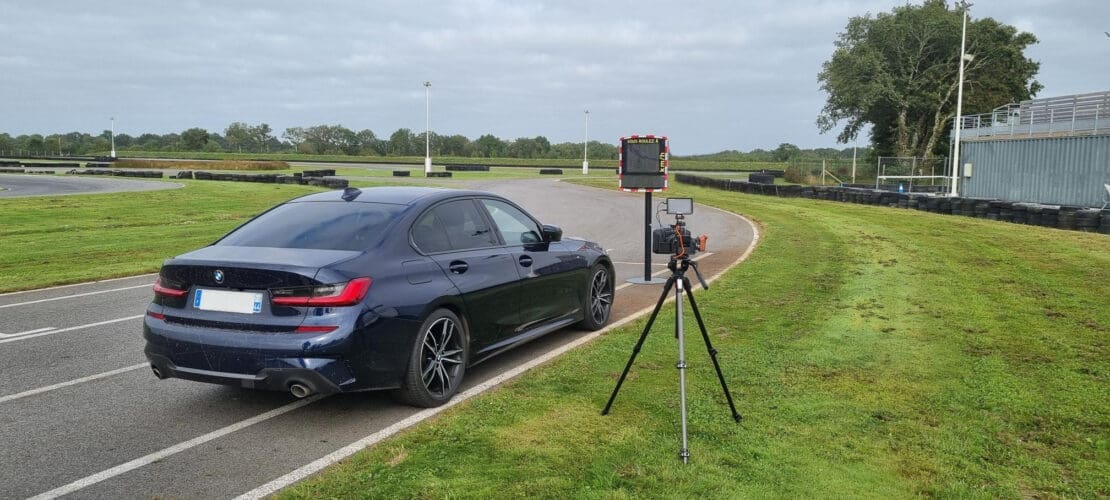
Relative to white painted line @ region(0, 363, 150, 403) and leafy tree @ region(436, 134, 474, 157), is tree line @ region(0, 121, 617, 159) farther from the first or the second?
white painted line @ region(0, 363, 150, 403)

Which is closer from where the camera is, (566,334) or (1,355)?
(1,355)

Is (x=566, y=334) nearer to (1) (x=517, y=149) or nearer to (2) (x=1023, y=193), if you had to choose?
(2) (x=1023, y=193)

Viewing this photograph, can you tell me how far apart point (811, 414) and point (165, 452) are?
399 centimetres

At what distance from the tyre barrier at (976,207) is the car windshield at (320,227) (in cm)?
1718

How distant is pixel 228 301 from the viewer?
4.90 metres

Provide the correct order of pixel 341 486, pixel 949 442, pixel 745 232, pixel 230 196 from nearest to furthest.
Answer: pixel 341 486, pixel 949 442, pixel 745 232, pixel 230 196

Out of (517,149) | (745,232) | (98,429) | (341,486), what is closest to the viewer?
(341,486)

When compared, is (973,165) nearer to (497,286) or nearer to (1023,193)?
(1023,193)

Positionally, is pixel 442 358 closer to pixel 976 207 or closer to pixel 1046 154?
pixel 976 207

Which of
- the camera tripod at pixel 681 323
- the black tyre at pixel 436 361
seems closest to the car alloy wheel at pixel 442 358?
the black tyre at pixel 436 361

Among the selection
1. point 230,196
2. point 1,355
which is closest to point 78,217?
point 230,196

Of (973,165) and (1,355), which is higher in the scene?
(973,165)

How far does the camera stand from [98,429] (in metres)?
4.98

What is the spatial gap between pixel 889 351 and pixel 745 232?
11.2 meters
